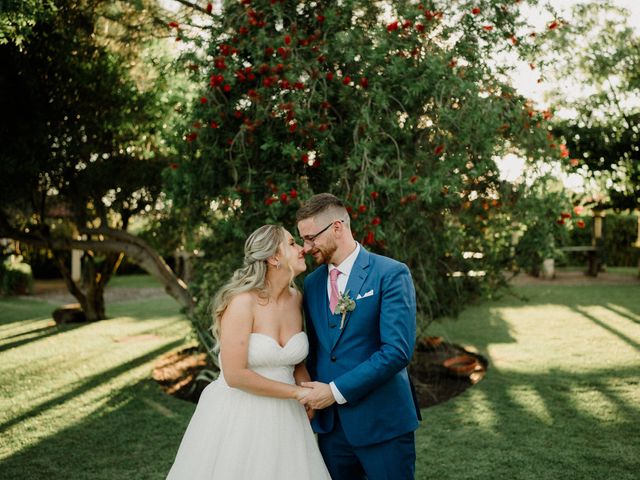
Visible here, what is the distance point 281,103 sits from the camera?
539 cm

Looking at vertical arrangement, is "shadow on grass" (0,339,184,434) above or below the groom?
below

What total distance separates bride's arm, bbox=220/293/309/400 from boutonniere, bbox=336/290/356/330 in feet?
1.52

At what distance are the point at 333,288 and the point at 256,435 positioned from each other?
0.89 meters

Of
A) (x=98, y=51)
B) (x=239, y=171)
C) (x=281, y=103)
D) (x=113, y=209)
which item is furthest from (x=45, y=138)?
(x=281, y=103)

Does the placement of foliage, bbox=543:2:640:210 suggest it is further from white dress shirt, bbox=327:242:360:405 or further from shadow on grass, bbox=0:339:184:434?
shadow on grass, bbox=0:339:184:434

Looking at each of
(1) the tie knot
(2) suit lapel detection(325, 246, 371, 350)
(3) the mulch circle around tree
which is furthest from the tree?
(2) suit lapel detection(325, 246, 371, 350)

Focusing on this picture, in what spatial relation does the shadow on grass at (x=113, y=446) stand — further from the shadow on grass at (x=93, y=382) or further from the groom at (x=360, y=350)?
the groom at (x=360, y=350)

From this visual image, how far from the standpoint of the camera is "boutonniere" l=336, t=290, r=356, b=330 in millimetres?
2910

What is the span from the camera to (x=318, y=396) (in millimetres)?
2938

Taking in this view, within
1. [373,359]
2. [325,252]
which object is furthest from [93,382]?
[373,359]

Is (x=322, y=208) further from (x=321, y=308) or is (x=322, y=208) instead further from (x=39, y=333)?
(x=39, y=333)

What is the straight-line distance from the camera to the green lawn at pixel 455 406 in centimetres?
503

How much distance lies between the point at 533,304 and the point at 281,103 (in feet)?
33.9

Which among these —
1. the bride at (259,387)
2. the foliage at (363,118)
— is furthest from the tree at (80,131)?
the bride at (259,387)
